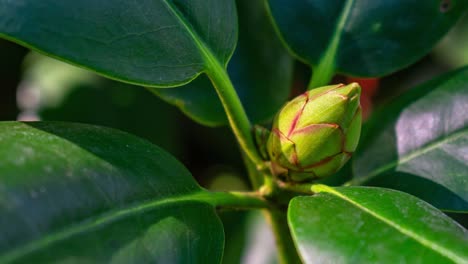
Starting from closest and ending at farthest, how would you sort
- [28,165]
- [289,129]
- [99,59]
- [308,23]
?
[28,165] → [99,59] → [289,129] → [308,23]

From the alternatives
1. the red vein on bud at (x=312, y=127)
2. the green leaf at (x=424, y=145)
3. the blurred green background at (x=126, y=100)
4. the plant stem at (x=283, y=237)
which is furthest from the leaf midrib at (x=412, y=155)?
the blurred green background at (x=126, y=100)

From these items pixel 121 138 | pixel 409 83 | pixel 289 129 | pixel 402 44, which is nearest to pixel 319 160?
pixel 289 129

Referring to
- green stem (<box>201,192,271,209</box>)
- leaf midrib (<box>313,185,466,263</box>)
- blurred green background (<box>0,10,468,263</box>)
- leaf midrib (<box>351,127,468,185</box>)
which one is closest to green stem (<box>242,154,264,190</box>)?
green stem (<box>201,192,271,209</box>)

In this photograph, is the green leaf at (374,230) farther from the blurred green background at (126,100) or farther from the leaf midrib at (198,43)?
the blurred green background at (126,100)

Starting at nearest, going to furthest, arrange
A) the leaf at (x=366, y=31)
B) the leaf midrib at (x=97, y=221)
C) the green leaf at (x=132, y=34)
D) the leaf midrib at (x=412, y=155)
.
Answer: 1. the leaf midrib at (x=97, y=221)
2. the green leaf at (x=132, y=34)
3. the leaf midrib at (x=412, y=155)
4. the leaf at (x=366, y=31)

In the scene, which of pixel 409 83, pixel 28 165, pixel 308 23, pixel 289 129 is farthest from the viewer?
pixel 409 83

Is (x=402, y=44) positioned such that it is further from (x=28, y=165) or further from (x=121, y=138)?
(x=28, y=165)

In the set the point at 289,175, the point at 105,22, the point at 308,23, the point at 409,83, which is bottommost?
the point at 409,83
